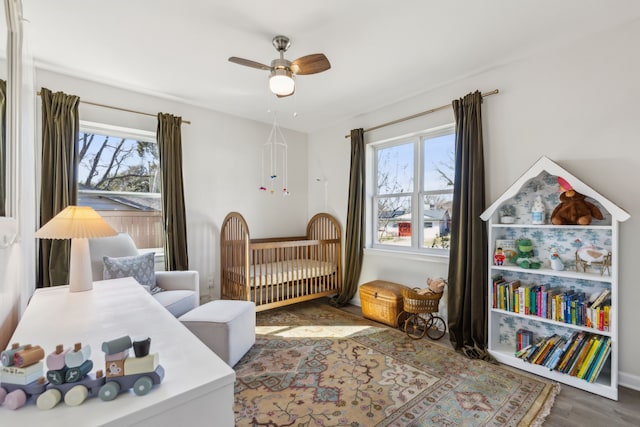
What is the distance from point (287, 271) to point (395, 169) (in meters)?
1.73

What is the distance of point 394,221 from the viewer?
3588 mm

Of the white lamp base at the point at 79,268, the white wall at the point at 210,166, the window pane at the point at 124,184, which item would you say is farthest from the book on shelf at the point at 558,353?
the window pane at the point at 124,184

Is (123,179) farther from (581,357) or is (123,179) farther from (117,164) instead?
(581,357)

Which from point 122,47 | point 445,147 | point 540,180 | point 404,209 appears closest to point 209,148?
point 122,47

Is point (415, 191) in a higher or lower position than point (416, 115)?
lower

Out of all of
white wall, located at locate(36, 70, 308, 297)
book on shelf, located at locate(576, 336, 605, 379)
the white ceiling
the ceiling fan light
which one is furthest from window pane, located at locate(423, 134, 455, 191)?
white wall, located at locate(36, 70, 308, 297)

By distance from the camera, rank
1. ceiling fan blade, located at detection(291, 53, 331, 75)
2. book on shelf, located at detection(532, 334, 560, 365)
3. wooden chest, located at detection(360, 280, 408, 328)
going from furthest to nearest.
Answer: wooden chest, located at detection(360, 280, 408, 328)
book on shelf, located at detection(532, 334, 560, 365)
ceiling fan blade, located at detection(291, 53, 331, 75)

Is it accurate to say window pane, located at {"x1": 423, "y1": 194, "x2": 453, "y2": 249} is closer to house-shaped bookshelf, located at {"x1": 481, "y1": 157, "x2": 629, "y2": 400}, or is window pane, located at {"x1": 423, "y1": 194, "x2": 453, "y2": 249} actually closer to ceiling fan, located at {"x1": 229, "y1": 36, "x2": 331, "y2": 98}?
house-shaped bookshelf, located at {"x1": 481, "y1": 157, "x2": 629, "y2": 400}

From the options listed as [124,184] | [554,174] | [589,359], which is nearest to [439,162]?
[554,174]

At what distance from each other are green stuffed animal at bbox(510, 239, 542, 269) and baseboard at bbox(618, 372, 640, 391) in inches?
32.1

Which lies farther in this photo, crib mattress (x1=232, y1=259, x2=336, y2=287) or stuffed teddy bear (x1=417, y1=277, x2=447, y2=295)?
crib mattress (x1=232, y1=259, x2=336, y2=287)

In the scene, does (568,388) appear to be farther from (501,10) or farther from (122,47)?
(122,47)

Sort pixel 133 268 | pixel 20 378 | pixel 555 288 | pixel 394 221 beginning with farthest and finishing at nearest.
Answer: pixel 394 221 < pixel 133 268 < pixel 555 288 < pixel 20 378

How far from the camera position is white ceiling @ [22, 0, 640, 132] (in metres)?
1.88
